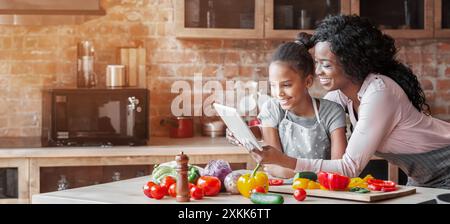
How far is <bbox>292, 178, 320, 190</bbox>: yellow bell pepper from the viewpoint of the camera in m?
2.82

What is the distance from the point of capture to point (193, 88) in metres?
5.40

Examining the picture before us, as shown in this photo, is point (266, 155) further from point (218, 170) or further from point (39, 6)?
point (39, 6)

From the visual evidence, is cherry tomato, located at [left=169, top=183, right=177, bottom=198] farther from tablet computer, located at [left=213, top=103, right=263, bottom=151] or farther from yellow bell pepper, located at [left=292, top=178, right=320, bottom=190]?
yellow bell pepper, located at [left=292, top=178, right=320, bottom=190]

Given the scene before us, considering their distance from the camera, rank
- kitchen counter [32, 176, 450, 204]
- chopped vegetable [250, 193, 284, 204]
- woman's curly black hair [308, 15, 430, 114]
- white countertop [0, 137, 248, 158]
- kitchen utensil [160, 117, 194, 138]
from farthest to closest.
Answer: kitchen utensil [160, 117, 194, 138] < white countertop [0, 137, 248, 158] < woman's curly black hair [308, 15, 430, 114] < kitchen counter [32, 176, 450, 204] < chopped vegetable [250, 193, 284, 204]

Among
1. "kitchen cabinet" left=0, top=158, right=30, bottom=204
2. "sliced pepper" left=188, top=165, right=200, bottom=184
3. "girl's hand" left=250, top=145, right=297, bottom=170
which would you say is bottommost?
"kitchen cabinet" left=0, top=158, right=30, bottom=204

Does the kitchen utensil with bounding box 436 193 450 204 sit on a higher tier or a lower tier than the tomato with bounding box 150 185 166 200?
lower

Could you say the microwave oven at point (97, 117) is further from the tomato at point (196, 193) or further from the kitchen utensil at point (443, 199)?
the kitchen utensil at point (443, 199)

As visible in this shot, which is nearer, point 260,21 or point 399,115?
point 399,115

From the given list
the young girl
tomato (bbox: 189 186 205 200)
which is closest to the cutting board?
tomato (bbox: 189 186 205 200)

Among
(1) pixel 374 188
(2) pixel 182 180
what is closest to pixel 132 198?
(2) pixel 182 180

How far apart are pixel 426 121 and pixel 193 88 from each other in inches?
92.9

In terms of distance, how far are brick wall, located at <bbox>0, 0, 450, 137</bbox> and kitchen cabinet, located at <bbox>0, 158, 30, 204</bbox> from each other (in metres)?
0.71
